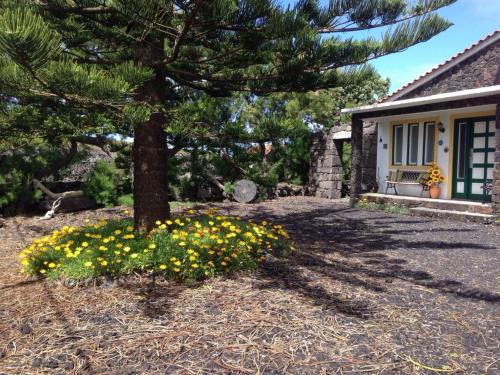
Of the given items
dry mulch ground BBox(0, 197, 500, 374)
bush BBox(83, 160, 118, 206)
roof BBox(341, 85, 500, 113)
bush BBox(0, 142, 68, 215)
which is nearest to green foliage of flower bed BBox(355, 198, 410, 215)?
roof BBox(341, 85, 500, 113)

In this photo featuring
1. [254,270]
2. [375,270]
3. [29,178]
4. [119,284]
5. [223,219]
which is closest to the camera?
[119,284]

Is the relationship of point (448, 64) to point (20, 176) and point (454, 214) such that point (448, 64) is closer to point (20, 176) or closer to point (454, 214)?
point (454, 214)

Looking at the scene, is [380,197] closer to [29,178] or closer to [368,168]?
[368,168]

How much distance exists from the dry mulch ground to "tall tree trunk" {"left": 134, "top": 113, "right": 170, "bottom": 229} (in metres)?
1.15

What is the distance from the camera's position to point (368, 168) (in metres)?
13.3

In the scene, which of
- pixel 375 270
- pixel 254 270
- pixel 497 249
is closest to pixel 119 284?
Result: pixel 254 270

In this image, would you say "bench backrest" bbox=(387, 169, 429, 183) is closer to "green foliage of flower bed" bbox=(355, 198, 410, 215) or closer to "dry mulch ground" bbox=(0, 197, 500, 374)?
"green foliage of flower bed" bbox=(355, 198, 410, 215)

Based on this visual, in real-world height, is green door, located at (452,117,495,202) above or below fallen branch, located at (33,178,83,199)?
above

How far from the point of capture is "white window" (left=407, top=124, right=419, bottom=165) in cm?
1207

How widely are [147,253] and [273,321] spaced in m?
1.43

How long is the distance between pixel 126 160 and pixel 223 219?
472cm

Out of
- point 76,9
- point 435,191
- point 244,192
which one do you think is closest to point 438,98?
point 435,191

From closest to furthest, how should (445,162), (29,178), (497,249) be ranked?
1. (497,249)
2. (29,178)
3. (445,162)

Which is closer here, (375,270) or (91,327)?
(91,327)
